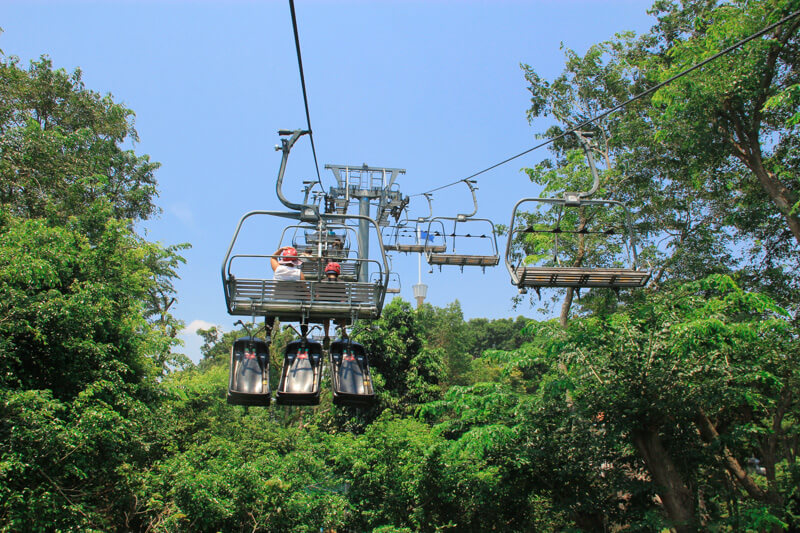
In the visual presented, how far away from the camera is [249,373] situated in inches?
251

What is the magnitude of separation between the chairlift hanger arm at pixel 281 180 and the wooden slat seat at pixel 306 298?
2.72 ft

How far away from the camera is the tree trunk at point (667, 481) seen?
9.73 m

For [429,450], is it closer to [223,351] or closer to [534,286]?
[534,286]

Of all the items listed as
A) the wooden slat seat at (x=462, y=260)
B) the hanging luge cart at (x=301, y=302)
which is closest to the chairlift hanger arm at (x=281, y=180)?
the hanging luge cart at (x=301, y=302)

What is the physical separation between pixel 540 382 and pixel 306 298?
8537 millimetres

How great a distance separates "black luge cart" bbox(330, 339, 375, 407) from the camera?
6.35 metres

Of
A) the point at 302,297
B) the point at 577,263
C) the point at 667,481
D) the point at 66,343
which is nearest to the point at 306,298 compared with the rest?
the point at 302,297

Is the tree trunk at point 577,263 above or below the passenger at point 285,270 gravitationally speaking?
above

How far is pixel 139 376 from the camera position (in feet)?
39.1

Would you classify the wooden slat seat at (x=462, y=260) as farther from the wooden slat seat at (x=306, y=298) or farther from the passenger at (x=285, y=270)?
the wooden slat seat at (x=306, y=298)

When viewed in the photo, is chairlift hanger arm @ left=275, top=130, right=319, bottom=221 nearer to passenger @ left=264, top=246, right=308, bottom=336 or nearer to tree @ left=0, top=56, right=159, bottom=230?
passenger @ left=264, top=246, right=308, bottom=336

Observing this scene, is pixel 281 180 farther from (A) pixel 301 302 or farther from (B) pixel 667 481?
(B) pixel 667 481

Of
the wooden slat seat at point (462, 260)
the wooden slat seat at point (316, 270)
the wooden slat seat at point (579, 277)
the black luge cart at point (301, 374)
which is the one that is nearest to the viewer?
the black luge cart at point (301, 374)

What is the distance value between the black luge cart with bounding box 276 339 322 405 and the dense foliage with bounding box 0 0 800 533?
2.13 feet
